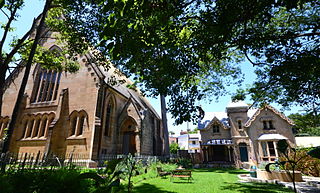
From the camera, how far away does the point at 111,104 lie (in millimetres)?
21875

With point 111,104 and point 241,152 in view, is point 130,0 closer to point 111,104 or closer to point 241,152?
point 111,104

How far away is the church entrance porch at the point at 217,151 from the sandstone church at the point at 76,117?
11.2m

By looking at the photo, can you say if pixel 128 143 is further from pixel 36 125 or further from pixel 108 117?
pixel 36 125

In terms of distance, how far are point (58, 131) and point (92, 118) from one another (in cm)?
410

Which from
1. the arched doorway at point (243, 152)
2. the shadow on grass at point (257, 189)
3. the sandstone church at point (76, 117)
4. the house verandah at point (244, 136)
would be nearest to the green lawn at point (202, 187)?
the shadow on grass at point (257, 189)

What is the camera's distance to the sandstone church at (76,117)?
17469mm

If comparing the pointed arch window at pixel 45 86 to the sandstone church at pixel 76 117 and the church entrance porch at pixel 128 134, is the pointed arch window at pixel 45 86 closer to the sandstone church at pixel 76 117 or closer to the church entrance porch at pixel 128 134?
the sandstone church at pixel 76 117

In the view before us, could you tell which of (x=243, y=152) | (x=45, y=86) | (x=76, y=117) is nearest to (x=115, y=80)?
(x=76, y=117)

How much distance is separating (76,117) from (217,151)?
23.5 meters

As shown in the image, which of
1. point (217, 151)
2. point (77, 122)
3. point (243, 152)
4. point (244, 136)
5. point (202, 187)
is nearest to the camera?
point (202, 187)

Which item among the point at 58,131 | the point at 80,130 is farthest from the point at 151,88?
the point at 58,131

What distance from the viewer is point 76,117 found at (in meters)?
18.8

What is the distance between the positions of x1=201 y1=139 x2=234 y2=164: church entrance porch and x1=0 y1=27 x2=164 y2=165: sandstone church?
36.8 feet

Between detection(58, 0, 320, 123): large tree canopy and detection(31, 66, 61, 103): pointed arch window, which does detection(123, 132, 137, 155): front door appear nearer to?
detection(31, 66, 61, 103): pointed arch window
